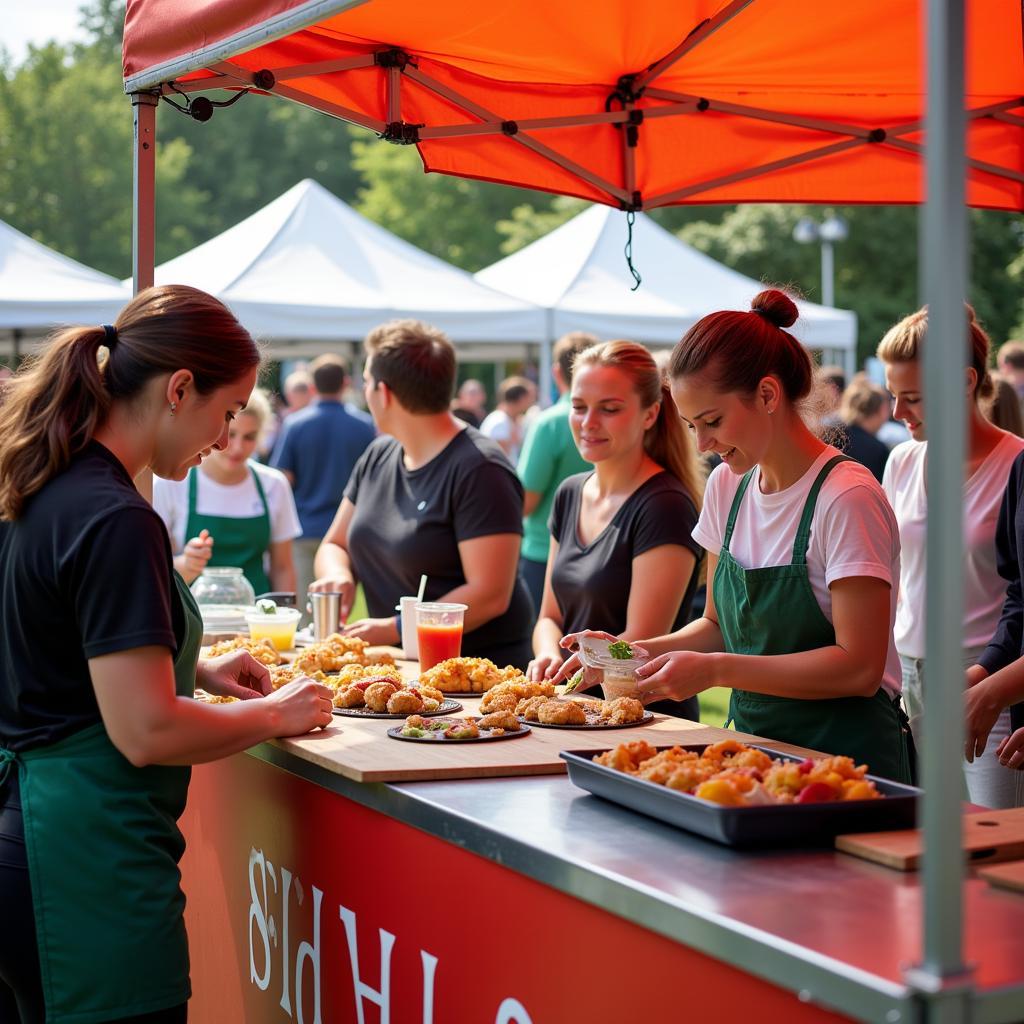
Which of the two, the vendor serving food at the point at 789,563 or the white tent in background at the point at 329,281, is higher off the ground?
the white tent in background at the point at 329,281

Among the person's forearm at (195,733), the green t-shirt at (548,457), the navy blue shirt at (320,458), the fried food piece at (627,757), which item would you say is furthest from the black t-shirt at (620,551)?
the navy blue shirt at (320,458)

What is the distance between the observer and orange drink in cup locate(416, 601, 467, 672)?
3311 millimetres

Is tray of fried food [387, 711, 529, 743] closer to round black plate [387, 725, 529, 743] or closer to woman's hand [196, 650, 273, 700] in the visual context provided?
round black plate [387, 725, 529, 743]

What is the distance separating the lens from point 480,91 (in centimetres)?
381

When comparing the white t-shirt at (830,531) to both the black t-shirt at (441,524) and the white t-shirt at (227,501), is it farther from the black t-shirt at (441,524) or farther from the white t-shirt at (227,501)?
the white t-shirt at (227,501)

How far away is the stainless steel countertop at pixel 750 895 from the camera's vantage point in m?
1.42

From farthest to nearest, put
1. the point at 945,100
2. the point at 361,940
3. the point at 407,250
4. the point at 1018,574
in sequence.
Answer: the point at 407,250 < the point at 1018,574 < the point at 361,940 < the point at 945,100

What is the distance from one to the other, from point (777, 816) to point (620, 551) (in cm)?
167

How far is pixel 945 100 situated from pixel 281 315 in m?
7.74

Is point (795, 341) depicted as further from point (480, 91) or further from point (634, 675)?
point (480, 91)

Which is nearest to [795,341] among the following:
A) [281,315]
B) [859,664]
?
[859,664]

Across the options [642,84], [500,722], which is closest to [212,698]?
[500,722]

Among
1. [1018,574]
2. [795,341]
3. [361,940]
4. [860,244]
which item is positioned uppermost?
[860,244]

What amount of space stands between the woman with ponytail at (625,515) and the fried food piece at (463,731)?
0.78 m
